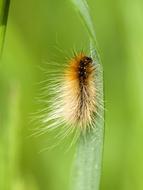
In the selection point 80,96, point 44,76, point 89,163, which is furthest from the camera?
point 44,76

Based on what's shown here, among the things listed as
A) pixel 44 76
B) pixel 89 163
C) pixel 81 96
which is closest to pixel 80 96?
pixel 81 96

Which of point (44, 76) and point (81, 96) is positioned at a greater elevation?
point (44, 76)

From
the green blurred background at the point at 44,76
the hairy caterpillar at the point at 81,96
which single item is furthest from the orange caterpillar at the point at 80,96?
the green blurred background at the point at 44,76

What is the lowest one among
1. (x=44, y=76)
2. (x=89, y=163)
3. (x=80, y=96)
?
(x=89, y=163)

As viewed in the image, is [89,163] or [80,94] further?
[80,94]

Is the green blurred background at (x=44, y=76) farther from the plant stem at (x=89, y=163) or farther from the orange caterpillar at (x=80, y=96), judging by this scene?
the plant stem at (x=89, y=163)

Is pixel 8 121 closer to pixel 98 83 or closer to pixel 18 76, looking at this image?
pixel 98 83

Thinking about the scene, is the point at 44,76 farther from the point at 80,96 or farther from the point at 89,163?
the point at 89,163

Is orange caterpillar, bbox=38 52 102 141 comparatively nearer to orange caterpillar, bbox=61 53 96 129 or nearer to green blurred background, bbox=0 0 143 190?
orange caterpillar, bbox=61 53 96 129

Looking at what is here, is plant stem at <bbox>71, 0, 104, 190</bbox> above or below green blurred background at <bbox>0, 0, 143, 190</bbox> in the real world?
below

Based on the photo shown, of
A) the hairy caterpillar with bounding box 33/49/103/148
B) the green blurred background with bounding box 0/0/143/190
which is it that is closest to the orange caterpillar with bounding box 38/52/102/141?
the hairy caterpillar with bounding box 33/49/103/148
